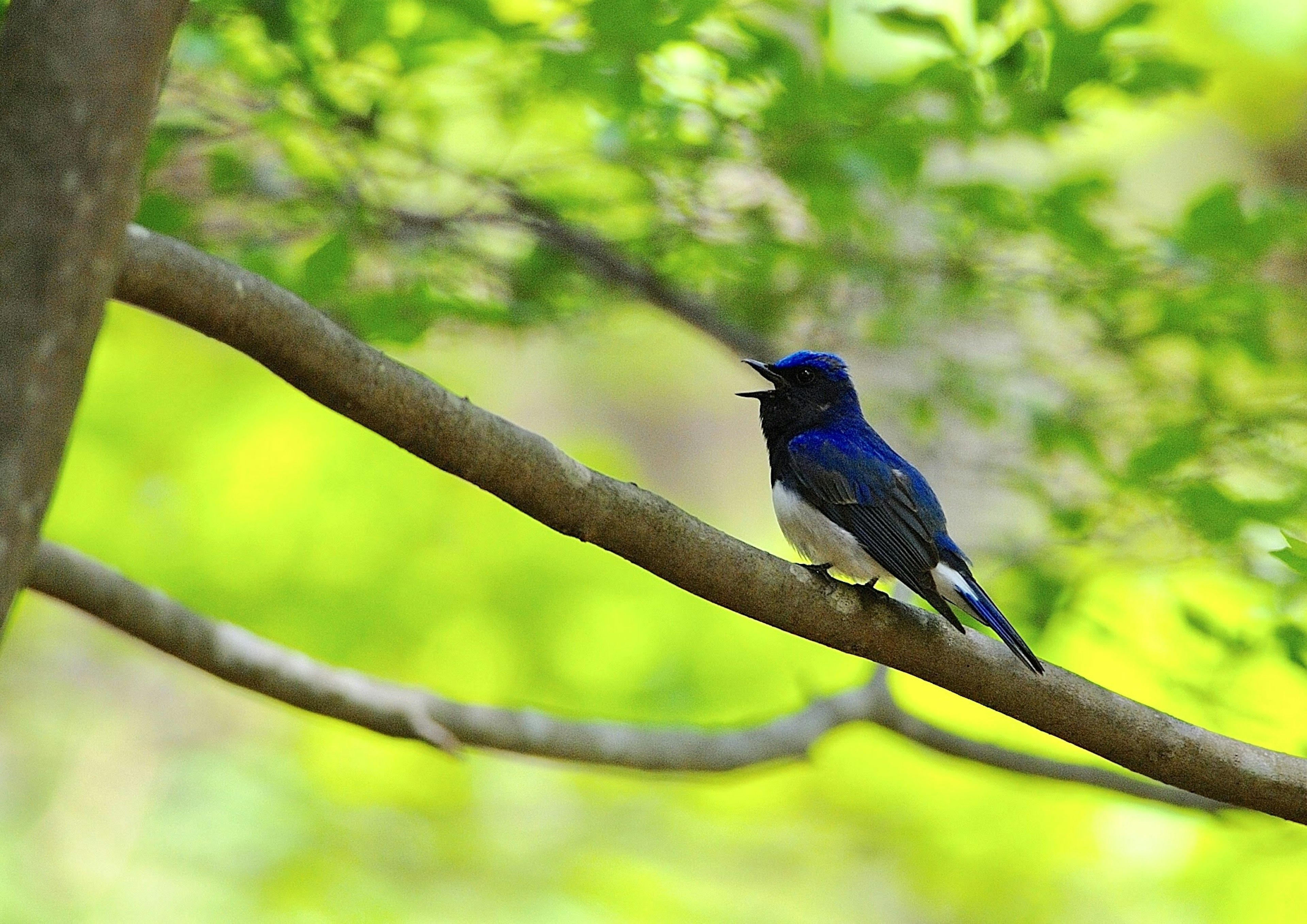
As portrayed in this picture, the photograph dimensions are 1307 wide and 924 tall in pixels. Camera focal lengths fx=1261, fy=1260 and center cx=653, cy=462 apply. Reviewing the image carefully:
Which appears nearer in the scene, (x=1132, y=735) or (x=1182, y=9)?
(x=1132, y=735)

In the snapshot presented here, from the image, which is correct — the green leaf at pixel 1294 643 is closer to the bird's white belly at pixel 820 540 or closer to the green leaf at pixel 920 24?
the bird's white belly at pixel 820 540

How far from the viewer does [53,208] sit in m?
1.70

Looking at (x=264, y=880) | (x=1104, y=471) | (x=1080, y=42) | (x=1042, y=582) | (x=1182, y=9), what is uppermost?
(x=1080, y=42)

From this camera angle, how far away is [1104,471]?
4.60 metres

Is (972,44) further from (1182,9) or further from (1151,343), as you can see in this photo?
(1182,9)

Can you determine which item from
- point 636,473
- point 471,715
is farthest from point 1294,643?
point 636,473

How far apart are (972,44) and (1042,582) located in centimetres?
186

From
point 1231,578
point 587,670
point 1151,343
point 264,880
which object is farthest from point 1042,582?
point 264,880

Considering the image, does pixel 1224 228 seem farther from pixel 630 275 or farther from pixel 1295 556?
pixel 630 275

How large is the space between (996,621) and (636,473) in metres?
5.14

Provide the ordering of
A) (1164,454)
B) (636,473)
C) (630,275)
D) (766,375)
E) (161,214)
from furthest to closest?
(636,473) < (630,275) < (766,375) < (1164,454) < (161,214)

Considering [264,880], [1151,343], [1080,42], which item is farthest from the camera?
[264,880]

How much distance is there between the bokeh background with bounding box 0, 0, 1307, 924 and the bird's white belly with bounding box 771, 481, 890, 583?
79 cm

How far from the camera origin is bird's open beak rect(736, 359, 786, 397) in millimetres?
4582
